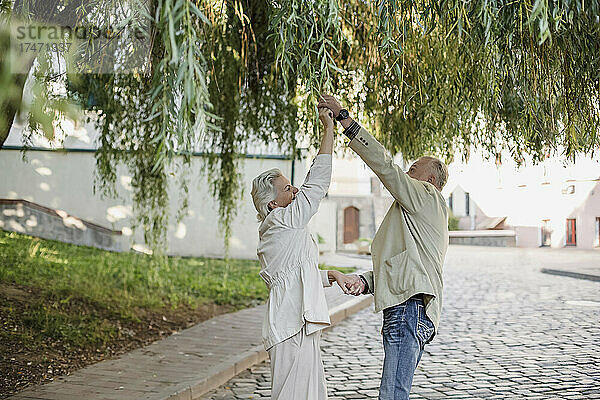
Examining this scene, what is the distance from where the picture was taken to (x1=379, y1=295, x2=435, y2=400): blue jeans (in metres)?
3.82

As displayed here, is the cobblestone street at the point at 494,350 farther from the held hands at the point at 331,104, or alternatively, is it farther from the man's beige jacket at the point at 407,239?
the held hands at the point at 331,104

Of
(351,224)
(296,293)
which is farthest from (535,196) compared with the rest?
(351,224)

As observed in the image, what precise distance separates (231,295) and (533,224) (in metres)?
6.97

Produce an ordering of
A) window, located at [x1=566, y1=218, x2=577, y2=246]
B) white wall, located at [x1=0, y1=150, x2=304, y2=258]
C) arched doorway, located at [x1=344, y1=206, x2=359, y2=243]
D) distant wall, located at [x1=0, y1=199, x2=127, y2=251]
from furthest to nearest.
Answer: arched doorway, located at [x1=344, y1=206, x2=359, y2=243] → white wall, located at [x1=0, y1=150, x2=304, y2=258] → distant wall, located at [x1=0, y1=199, x2=127, y2=251] → window, located at [x1=566, y1=218, x2=577, y2=246]

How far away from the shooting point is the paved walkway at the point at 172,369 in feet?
20.0

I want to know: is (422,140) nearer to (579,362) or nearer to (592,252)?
(579,362)

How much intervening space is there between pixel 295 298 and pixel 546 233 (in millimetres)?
12001

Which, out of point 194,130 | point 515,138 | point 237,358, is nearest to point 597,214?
point 515,138

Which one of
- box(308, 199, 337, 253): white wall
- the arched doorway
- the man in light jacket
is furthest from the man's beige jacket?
the arched doorway

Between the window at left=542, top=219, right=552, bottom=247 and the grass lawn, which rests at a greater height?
the window at left=542, top=219, right=552, bottom=247

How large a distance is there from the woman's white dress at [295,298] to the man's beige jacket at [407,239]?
1.08 ft

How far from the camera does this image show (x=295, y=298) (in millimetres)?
3863

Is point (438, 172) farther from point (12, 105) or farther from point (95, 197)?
point (95, 197)

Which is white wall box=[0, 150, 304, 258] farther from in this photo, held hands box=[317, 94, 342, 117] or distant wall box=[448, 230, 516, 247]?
held hands box=[317, 94, 342, 117]
